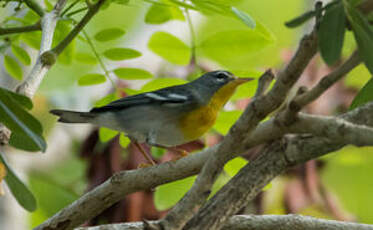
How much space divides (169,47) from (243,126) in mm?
856

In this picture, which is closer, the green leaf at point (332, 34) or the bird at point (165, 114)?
the green leaf at point (332, 34)

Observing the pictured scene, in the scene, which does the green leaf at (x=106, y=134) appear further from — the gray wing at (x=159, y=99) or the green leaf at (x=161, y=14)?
the green leaf at (x=161, y=14)

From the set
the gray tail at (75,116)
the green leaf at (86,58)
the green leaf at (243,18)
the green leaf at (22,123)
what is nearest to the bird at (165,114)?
the gray tail at (75,116)

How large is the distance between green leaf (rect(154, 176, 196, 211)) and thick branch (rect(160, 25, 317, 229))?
579mm

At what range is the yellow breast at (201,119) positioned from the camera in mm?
1662

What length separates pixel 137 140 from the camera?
1686 millimetres

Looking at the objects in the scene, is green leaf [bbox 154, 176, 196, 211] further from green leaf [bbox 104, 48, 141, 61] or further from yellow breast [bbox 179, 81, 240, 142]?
green leaf [bbox 104, 48, 141, 61]

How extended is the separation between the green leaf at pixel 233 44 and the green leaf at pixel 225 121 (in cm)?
18

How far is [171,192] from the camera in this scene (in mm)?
1521

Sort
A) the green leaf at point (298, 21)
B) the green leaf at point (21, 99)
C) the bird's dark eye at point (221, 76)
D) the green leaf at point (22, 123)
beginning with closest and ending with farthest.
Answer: the green leaf at point (298, 21), the green leaf at point (22, 123), the green leaf at point (21, 99), the bird's dark eye at point (221, 76)

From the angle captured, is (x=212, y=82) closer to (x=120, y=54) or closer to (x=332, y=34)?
(x=120, y=54)

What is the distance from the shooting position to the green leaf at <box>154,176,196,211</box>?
1507mm

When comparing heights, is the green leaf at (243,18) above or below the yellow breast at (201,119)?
above

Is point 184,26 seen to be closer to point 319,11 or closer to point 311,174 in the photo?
point 311,174
